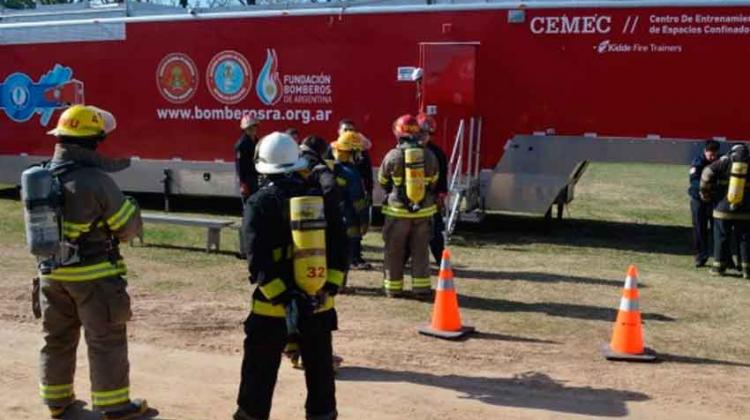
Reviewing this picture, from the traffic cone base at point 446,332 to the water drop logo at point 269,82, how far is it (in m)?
7.63

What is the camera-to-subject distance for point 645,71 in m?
12.2

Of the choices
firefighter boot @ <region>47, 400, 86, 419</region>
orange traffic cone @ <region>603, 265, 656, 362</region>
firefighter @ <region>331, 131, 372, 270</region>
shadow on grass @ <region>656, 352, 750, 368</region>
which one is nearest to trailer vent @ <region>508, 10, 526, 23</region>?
firefighter @ <region>331, 131, 372, 270</region>

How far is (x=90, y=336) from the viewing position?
205 inches

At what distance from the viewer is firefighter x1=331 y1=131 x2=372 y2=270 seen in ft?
29.3

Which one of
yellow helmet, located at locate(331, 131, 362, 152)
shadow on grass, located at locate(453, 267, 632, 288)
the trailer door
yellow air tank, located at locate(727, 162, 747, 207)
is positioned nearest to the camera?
yellow helmet, located at locate(331, 131, 362, 152)

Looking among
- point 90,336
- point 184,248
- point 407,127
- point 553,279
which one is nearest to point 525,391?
point 90,336

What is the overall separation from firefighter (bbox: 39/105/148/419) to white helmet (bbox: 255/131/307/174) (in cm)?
103

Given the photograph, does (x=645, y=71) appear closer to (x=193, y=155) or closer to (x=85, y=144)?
(x=193, y=155)

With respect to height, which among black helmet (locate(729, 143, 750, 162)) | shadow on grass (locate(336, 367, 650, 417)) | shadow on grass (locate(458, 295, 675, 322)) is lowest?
shadow on grass (locate(336, 367, 650, 417))

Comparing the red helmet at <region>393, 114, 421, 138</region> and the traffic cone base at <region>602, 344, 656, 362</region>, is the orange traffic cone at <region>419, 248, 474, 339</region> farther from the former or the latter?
the red helmet at <region>393, 114, 421, 138</region>

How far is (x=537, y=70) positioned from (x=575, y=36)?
0.72m

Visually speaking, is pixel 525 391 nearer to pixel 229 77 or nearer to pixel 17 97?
pixel 229 77

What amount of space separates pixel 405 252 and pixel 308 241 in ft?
14.8

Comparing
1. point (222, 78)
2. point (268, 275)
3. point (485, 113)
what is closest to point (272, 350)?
point (268, 275)
